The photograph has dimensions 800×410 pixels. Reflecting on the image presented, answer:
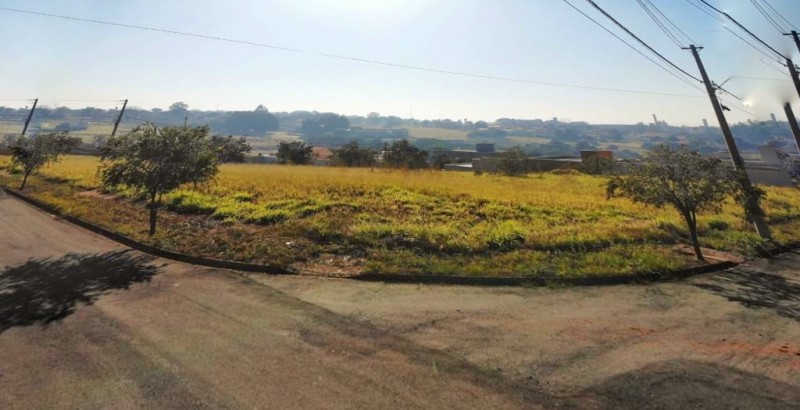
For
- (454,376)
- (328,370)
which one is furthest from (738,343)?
(328,370)

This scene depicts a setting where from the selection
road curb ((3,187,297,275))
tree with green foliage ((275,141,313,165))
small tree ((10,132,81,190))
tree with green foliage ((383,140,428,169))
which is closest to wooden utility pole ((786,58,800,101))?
road curb ((3,187,297,275))

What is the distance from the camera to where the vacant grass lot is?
1181cm

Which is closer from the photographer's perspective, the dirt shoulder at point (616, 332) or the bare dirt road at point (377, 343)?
the bare dirt road at point (377, 343)

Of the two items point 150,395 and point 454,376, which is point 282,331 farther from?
point 454,376

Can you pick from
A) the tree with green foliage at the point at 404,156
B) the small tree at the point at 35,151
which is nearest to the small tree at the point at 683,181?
the small tree at the point at 35,151

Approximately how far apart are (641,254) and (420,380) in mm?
10228

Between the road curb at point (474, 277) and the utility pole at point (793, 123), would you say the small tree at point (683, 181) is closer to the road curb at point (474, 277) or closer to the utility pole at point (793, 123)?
the road curb at point (474, 277)

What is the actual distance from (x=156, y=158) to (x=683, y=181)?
657 inches

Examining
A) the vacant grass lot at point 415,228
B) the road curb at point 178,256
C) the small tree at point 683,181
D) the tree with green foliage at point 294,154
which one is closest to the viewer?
the road curb at point 178,256

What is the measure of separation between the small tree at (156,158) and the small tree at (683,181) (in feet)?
47.4

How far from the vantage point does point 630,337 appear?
286 inches

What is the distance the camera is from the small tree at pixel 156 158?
13.6 metres

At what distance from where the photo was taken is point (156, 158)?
13.7 m

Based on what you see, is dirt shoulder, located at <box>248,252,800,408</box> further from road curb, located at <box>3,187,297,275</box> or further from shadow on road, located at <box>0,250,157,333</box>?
shadow on road, located at <box>0,250,157,333</box>
